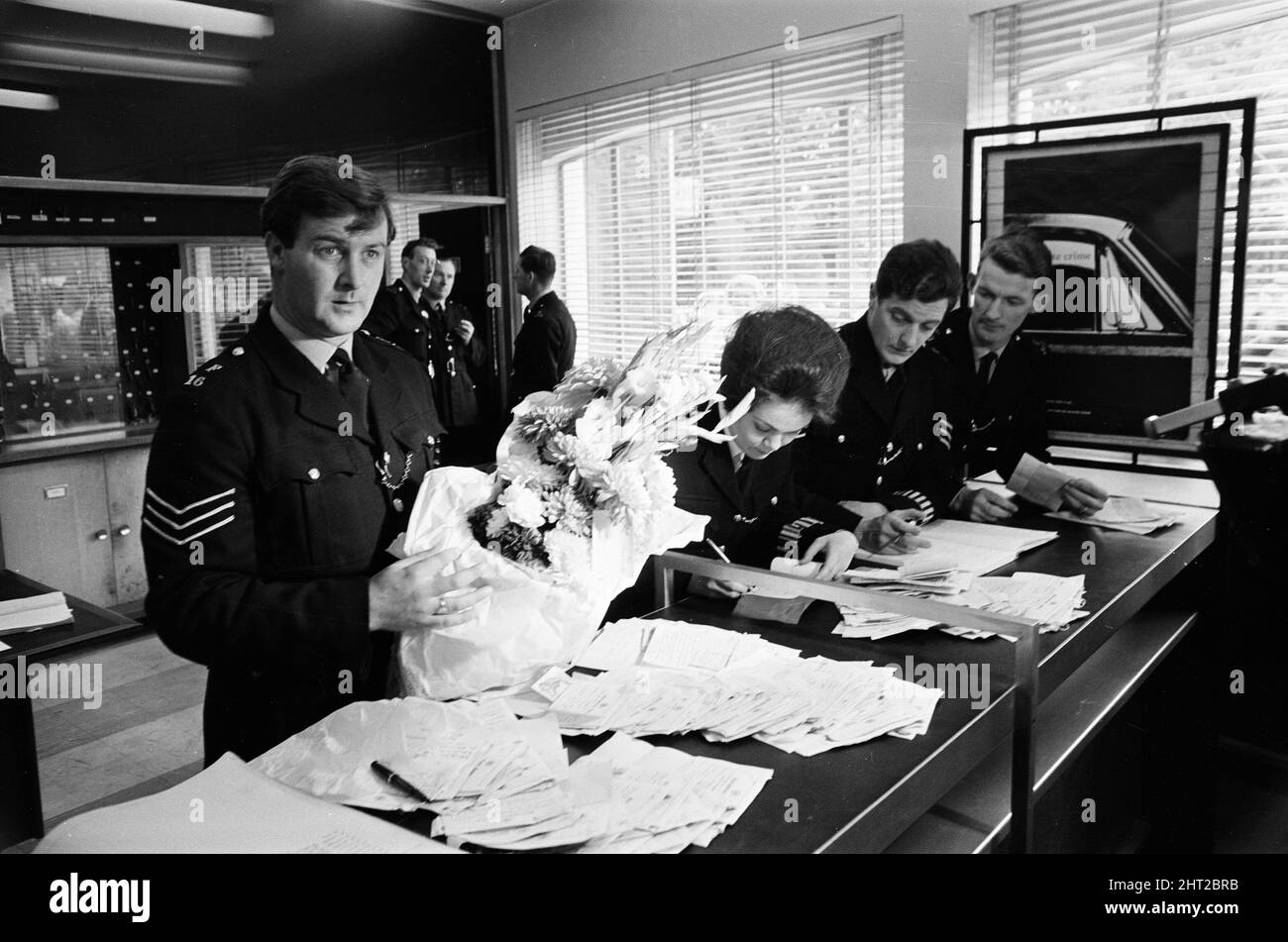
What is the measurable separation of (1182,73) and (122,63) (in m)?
3.90

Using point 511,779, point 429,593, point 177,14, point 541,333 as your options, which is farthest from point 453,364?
point 511,779

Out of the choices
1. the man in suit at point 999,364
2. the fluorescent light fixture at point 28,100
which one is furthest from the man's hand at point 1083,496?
the fluorescent light fixture at point 28,100

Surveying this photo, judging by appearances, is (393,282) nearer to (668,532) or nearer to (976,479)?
(976,479)

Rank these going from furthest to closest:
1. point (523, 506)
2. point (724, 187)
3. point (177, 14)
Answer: point (724, 187), point (177, 14), point (523, 506)

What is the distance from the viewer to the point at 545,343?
509 centimetres

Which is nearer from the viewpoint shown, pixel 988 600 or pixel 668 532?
pixel 668 532

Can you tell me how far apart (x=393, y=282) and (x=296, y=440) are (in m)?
3.57

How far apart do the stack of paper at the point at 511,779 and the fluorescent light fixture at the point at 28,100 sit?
11.6 feet

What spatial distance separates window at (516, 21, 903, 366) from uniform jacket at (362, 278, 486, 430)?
2.06 ft

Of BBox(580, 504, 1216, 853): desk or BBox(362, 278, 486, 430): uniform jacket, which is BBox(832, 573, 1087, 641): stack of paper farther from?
BBox(362, 278, 486, 430): uniform jacket

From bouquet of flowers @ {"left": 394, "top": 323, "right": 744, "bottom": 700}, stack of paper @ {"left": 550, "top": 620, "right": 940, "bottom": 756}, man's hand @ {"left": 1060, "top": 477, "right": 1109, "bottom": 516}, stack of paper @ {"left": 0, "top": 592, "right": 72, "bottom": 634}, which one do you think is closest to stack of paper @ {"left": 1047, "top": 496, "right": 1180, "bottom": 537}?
man's hand @ {"left": 1060, "top": 477, "right": 1109, "bottom": 516}

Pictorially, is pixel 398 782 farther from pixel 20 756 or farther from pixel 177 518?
pixel 20 756

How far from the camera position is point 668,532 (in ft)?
4.81
